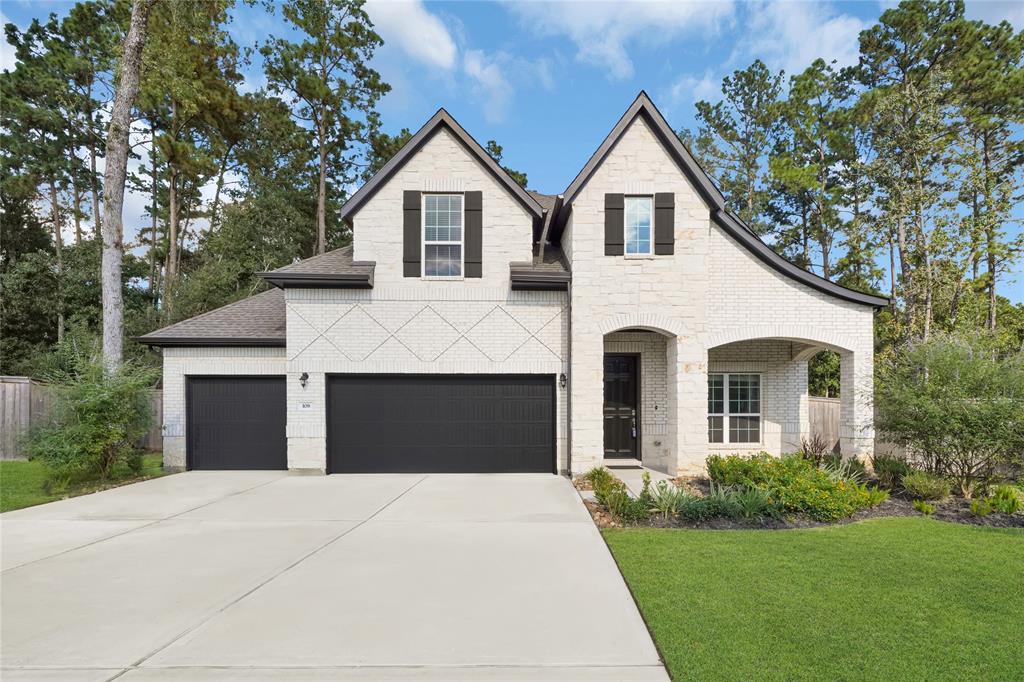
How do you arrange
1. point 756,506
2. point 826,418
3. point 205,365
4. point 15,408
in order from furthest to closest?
point 826,418
point 15,408
point 205,365
point 756,506

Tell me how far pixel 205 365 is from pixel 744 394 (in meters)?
13.5

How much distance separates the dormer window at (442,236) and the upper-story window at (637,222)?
3.85 m

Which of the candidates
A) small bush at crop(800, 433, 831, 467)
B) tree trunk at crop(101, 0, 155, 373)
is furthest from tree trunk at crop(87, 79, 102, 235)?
small bush at crop(800, 433, 831, 467)

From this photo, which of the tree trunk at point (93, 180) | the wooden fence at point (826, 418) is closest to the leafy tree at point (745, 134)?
the wooden fence at point (826, 418)

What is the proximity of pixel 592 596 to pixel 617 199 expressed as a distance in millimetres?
8305

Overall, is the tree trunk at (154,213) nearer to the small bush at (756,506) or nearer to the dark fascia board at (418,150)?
the dark fascia board at (418,150)

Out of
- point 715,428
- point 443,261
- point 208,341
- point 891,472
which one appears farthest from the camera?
point 715,428

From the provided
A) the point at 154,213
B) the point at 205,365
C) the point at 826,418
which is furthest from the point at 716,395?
the point at 154,213

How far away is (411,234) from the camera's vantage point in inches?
424

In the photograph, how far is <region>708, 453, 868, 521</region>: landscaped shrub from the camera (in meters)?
7.09

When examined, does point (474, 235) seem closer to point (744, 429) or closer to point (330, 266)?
point (330, 266)

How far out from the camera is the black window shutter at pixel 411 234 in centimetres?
1072

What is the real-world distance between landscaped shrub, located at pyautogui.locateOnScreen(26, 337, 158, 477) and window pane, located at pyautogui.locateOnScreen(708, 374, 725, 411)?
42.5ft

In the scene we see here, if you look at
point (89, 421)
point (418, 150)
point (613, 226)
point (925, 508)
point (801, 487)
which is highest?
point (418, 150)
